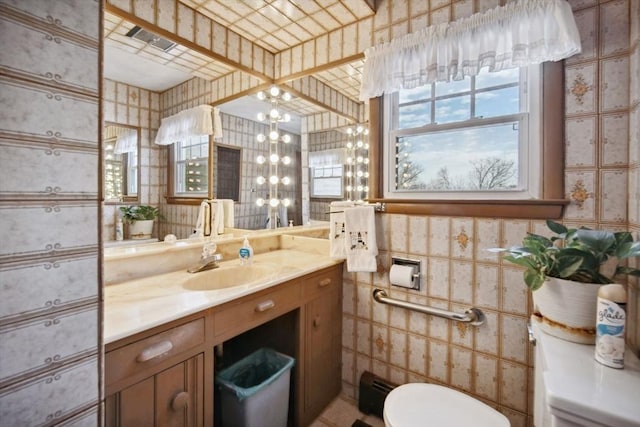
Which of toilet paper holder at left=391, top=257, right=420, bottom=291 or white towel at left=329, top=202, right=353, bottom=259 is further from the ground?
white towel at left=329, top=202, right=353, bottom=259

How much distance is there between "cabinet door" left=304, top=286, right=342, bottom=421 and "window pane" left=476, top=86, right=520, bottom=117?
1338mm

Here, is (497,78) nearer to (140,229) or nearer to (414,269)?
(414,269)

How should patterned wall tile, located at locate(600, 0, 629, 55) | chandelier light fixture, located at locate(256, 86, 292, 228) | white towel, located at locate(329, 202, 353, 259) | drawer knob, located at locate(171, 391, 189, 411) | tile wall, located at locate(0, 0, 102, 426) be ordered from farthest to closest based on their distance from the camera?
chandelier light fixture, located at locate(256, 86, 292, 228) < white towel, located at locate(329, 202, 353, 259) < patterned wall tile, located at locate(600, 0, 629, 55) < drawer knob, located at locate(171, 391, 189, 411) < tile wall, located at locate(0, 0, 102, 426)

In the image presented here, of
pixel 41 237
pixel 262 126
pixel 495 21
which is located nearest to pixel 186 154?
pixel 262 126

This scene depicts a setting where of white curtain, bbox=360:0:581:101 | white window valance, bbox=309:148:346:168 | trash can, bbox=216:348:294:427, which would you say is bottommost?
trash can, bbox=216:348:294:427

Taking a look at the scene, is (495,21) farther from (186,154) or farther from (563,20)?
(186,154)

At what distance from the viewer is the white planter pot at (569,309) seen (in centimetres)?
87

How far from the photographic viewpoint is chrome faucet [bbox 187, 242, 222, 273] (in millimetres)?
1602

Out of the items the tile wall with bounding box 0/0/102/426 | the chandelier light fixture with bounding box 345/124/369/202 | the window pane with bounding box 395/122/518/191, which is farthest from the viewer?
the chandelier light fixture with bounding box 345/124/369/202

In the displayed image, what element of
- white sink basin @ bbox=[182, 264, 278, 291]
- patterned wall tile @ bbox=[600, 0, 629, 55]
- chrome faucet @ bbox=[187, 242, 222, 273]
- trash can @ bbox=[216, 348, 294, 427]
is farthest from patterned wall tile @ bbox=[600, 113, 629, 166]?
chrome faucet @ bbox=[187, 242, 222, 273]

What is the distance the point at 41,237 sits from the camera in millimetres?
640

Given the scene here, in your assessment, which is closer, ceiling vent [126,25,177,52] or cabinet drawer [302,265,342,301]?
ceiling vent [126,25,177,52]

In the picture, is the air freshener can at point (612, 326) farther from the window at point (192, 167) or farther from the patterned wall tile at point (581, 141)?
the window at point (192, 167)

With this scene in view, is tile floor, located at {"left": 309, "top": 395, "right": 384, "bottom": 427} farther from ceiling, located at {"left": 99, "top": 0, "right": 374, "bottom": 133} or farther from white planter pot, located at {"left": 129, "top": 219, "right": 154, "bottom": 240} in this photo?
ceiling, located at {"left": 99, "top": 0, "right": 374, "bottom": 133}
